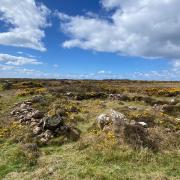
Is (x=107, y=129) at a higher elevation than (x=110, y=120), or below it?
below

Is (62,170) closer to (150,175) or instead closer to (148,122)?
(150,175)

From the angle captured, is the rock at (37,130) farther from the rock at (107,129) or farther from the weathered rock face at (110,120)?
the rock at (107,129)

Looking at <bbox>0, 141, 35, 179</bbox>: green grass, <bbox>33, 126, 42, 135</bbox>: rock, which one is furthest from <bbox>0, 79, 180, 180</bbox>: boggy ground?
<bbox>33, 126, 42, 135</bbox>: rock

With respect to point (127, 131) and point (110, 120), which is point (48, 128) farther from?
point (127, 131)

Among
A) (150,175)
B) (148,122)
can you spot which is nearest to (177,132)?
(148,122)

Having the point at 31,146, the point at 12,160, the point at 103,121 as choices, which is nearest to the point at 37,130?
the point at 31,146

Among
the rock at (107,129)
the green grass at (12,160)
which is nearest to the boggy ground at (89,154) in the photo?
the green grass at (12,160)

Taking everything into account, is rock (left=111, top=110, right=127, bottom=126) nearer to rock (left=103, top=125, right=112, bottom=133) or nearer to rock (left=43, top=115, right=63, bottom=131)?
rock (left=103, top=125, right=112, bottom=133)

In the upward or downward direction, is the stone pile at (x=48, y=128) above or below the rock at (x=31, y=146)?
above

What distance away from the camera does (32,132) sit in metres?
17.4

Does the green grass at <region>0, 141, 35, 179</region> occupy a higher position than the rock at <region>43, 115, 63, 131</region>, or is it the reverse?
the rock at <region>43, 115, 63, 131</region>

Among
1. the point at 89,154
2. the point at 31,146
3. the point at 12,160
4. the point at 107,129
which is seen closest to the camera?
the point at 12,160

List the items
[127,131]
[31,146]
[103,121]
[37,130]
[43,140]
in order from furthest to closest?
[103,121], [37,130], [43,140], [127,131], [31,146]

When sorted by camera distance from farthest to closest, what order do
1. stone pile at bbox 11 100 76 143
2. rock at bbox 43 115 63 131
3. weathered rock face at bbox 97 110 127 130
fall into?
A: rock at bbox 43 115 63 131
weathered rock face at bbox 97 110 127 130
stone pile at bbox 11 100 76 143
